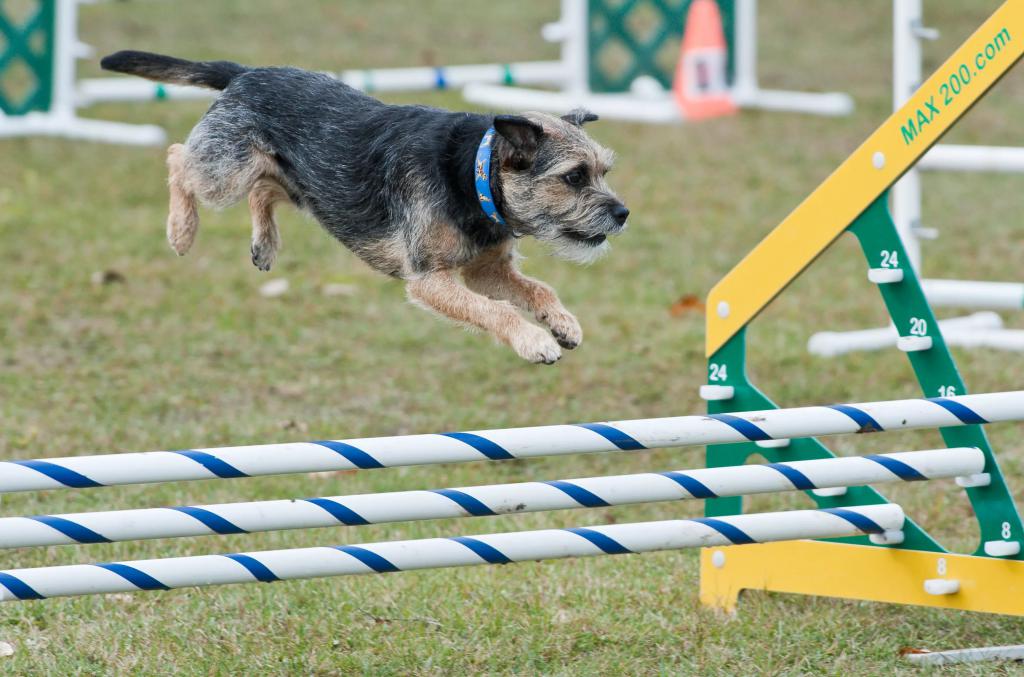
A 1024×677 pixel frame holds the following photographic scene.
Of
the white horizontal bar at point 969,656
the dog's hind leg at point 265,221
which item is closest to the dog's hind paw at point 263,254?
the dog's hind leg at point 265,221

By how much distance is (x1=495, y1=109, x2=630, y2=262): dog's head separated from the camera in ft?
11.3

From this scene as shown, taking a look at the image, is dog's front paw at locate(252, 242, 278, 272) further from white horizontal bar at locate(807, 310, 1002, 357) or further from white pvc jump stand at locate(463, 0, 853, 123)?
white pvc jump stand at locate(463, 0, 853, 123)

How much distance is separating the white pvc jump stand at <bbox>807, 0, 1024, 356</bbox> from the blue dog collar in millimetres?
2972

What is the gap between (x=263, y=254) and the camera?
389 cm

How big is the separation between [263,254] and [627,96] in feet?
28.3

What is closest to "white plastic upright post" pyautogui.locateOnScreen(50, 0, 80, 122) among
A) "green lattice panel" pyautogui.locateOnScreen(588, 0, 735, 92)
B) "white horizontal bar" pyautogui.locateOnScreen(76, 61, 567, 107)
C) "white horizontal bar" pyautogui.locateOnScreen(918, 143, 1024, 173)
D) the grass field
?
"white horizontal bar" pyautogui.locateOnScreen(76, 61, 567, 107)

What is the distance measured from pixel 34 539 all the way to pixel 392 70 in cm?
1052

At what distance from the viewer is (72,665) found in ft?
12.5

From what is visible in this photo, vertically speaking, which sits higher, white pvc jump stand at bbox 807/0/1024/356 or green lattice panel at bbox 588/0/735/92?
green lattice panel at bbox 588/0/735/92

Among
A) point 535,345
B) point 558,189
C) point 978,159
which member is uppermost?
point 978,159

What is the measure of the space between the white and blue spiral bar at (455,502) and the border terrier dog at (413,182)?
1.18 feet

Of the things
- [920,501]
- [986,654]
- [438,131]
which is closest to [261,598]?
[438,131]

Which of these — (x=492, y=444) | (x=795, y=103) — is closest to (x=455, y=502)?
(x=492, y=444)

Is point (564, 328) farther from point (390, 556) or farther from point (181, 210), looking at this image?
point (181, 210)
